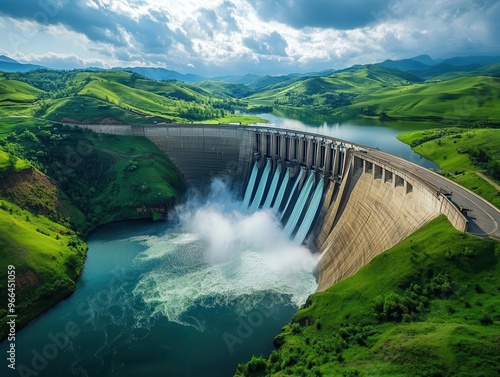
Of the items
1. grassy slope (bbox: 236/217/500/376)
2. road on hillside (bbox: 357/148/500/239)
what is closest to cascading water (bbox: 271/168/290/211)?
road on hillside (bbox: 357/148/500/239)

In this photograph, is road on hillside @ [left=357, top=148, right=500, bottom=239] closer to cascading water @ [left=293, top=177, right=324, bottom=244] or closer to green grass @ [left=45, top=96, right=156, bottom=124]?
cascading water @ [left=293, top=177, right=324, bottom=244]

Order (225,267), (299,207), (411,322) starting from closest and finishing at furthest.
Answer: (411,322), (225,267), (299,207)

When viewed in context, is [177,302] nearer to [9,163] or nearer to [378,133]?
[9,163]

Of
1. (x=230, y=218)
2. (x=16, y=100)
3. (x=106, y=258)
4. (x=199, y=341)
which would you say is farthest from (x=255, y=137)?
(x=16, y=100)

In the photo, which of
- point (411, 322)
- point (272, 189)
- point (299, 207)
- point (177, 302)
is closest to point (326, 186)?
point (299, 207)

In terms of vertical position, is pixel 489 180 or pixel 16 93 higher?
pixel 16 93

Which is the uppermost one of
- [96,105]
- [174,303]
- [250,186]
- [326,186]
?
[96,105]

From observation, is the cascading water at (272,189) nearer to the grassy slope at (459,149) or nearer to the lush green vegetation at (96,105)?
the grassy slope at (459,149)

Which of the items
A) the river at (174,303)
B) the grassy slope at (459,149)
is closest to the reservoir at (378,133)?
the grassy slope at (459,149)
